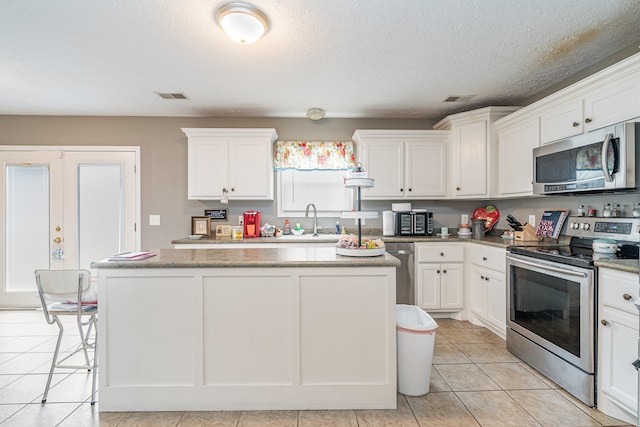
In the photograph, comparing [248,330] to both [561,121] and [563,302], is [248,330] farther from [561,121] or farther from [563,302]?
[561,121]

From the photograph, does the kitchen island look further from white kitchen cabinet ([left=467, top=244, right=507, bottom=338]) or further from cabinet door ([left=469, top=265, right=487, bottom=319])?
cabinet door ([left=469, top=265, right=487, bottom=319])

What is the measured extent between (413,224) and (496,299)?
114 cm

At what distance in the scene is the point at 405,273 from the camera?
11.0 ft

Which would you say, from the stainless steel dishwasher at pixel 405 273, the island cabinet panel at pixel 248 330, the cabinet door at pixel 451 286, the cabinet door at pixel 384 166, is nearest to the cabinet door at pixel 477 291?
the cabinet door at pixel 451 286

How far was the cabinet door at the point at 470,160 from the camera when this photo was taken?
3387mm

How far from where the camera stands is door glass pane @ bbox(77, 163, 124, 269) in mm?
3791

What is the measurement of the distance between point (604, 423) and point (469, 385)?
0.69 metres

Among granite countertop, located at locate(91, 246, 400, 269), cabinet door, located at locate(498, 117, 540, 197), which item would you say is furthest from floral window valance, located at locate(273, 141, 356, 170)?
granite countertop, located at locate(91, 246, 400, 269)

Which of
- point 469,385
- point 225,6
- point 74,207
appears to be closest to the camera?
point 225,6

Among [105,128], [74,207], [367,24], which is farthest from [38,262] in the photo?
[367,24]

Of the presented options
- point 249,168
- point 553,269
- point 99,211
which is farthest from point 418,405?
point 99,211

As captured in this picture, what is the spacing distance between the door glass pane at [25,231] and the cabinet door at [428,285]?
14.9 ft

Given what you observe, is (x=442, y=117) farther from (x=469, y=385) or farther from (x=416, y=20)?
(x=469, y=385)

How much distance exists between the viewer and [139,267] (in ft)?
5.87
